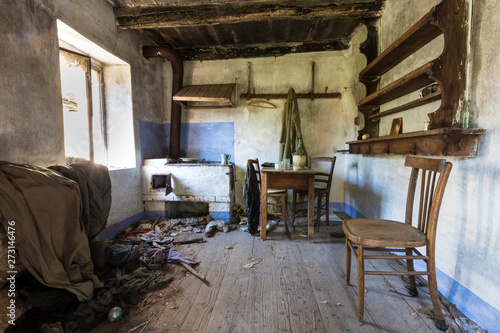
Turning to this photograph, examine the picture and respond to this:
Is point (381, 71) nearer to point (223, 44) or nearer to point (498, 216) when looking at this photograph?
point (498, 216)

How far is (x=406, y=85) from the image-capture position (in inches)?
83.2

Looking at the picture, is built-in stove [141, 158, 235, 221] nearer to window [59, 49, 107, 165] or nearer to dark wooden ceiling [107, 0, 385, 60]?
window [59, 49, 107, 165]

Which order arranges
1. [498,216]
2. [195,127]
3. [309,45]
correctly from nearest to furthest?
[498,216], [309,45], [195,127]

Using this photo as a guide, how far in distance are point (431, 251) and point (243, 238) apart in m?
2.11

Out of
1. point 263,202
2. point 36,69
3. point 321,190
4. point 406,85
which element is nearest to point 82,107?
point 36,69

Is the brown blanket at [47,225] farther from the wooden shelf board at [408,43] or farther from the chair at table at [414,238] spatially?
the wooden shelf board at [408,43]

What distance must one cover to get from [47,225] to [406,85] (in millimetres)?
3277

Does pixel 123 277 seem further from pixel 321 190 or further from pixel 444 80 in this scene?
pixel 444 80

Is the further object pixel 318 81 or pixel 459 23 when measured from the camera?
pixel 318 81

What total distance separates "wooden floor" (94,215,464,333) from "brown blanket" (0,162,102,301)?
0.47m

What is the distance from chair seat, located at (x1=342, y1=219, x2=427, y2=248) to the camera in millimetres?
1444

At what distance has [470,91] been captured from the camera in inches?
60.8

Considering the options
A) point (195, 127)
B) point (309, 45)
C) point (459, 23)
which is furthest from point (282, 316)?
point (309, 45)

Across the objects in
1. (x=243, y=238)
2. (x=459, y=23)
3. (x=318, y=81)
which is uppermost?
(x=318, y=81)
